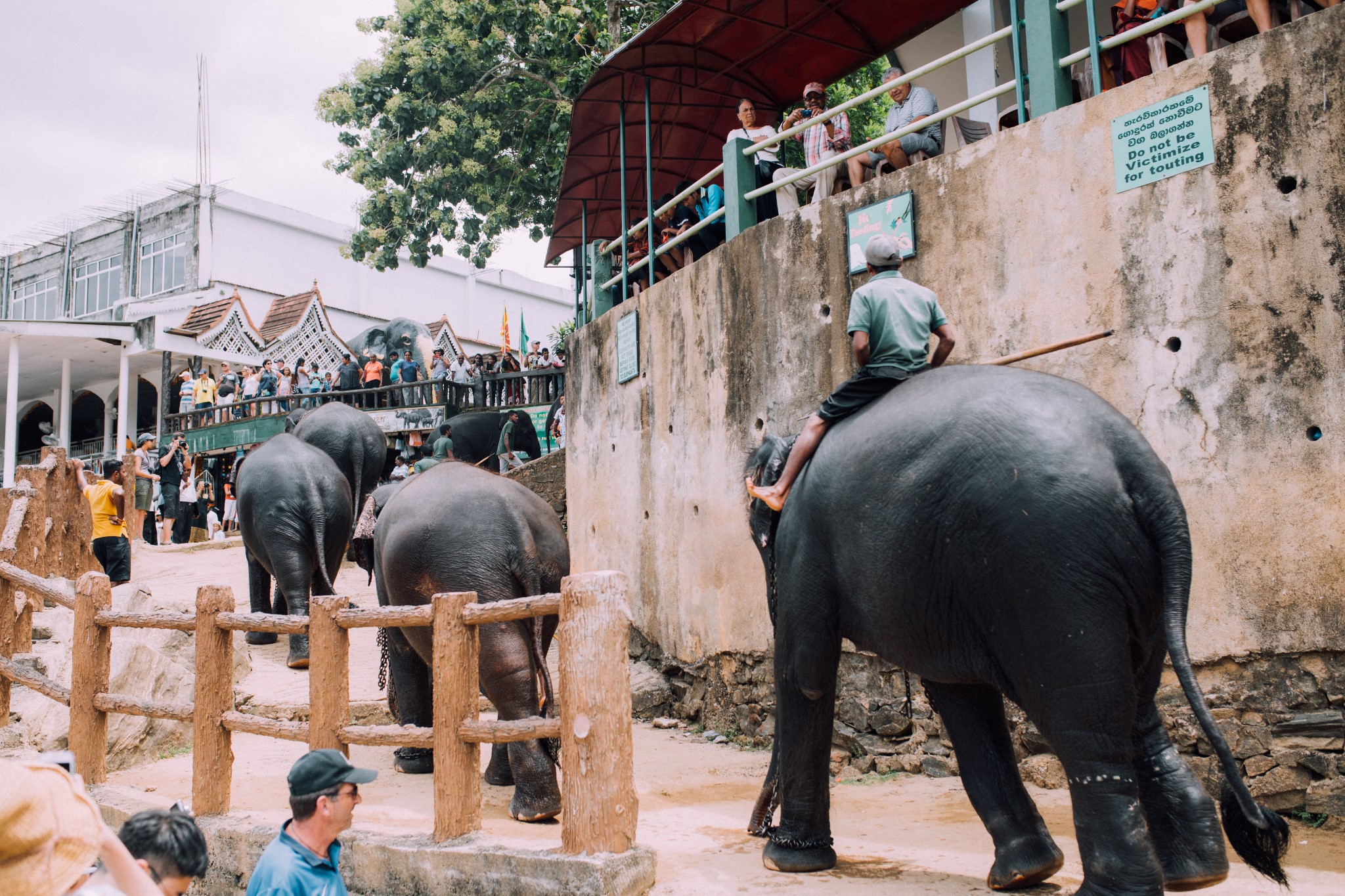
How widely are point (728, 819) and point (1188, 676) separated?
8.82ft

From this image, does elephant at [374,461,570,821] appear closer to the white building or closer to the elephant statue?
the white building

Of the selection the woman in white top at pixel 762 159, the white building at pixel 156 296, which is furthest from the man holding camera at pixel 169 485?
the woman in white top at pixel 762 159

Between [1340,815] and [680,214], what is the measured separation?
24.4 ft

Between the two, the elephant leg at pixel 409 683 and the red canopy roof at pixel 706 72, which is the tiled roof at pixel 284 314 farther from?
the elephant leg at pixel 409 683

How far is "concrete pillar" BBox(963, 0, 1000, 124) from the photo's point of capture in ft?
33.3

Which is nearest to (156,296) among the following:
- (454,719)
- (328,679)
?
(328,679)

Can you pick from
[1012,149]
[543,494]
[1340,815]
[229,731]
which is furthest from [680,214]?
[1340,815]

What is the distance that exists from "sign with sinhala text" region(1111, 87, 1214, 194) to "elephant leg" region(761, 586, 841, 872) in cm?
296

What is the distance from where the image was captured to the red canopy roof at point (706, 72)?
901cm

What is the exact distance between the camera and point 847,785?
20.0 ft

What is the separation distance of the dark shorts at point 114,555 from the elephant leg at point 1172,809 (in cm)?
957

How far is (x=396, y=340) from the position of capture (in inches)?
1097

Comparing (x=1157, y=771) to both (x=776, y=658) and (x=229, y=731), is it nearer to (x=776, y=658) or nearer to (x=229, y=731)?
(x=776, y=658)

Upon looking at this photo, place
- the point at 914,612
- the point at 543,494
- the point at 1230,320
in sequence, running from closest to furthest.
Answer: the point at 914,612 < the point at 1230,320 < the point at 543,494
